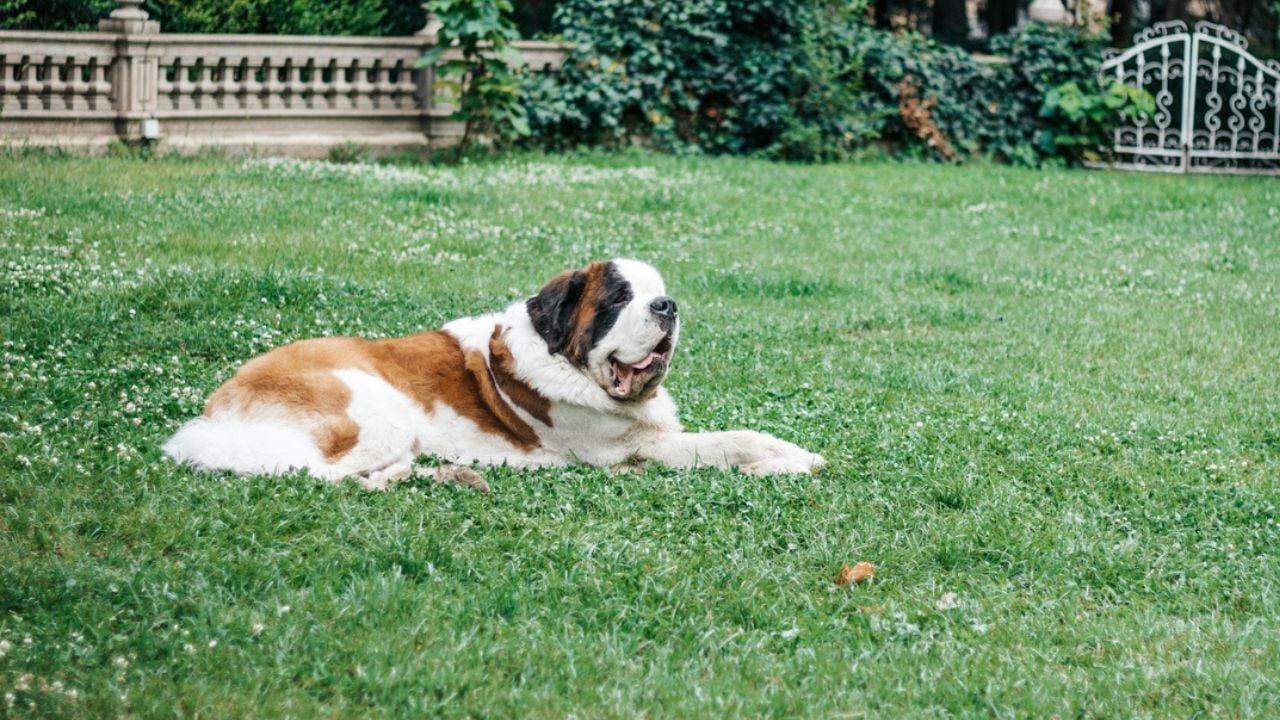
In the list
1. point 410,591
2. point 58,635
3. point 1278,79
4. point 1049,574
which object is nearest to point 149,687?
point 58,635

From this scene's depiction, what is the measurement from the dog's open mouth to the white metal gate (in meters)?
14.8

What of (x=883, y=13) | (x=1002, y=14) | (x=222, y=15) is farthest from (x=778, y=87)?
Result: (x=1002, y=14)

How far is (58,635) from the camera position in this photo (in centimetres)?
390

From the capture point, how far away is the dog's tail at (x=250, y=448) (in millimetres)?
5316

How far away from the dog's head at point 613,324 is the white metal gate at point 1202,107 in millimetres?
14846

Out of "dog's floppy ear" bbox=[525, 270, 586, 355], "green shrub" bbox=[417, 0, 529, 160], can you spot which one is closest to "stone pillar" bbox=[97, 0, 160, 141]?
"green shrub" bbox=[417, 0, 529, 160]

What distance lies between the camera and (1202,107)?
18.9 metres

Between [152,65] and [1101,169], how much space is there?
1228cm

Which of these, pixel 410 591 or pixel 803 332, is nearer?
pixel 410 591

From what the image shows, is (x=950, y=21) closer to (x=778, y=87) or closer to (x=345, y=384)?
(x=778, y=87)

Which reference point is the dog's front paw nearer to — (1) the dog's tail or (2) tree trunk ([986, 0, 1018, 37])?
(1) the dog's tail

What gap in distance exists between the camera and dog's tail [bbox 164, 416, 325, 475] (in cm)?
532

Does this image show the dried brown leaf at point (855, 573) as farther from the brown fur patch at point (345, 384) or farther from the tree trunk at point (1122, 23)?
the tree trunk at point (1122, 23)

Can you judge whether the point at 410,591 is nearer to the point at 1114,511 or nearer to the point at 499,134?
the point at 1114,511
